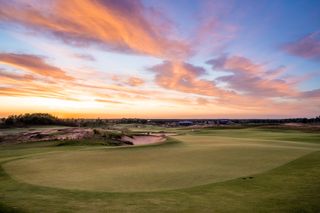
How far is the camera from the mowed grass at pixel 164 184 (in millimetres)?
7293

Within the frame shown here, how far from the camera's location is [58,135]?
104 feet

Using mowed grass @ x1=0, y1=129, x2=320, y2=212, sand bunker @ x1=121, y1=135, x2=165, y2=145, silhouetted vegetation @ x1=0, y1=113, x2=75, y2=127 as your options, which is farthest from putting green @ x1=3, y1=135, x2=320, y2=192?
silhouetted vegetation @ x1=0, y1=113, x2=75, y2=127

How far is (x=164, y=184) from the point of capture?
9492 mm

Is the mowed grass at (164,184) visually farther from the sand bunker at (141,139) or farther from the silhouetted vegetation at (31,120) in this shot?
the silhouetted vegetation at (31,120)

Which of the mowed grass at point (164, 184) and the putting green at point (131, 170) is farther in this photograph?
the putting green at point (131, 170)

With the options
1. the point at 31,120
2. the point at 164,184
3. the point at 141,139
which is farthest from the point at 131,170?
the point at 31,120

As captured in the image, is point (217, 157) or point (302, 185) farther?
point (217, 157)

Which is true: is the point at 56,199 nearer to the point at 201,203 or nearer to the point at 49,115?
the point at 201,203

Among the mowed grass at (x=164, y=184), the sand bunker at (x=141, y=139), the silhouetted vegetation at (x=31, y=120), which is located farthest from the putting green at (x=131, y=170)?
the silhouetted vegetation at (x=31, y=120)

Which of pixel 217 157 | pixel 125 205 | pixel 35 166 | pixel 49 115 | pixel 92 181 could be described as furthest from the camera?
pixel 49 115

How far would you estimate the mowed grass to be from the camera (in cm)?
729

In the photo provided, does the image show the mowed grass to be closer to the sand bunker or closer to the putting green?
the putting green

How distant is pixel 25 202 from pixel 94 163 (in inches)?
257

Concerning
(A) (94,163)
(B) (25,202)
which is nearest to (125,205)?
(B) (25,202)
